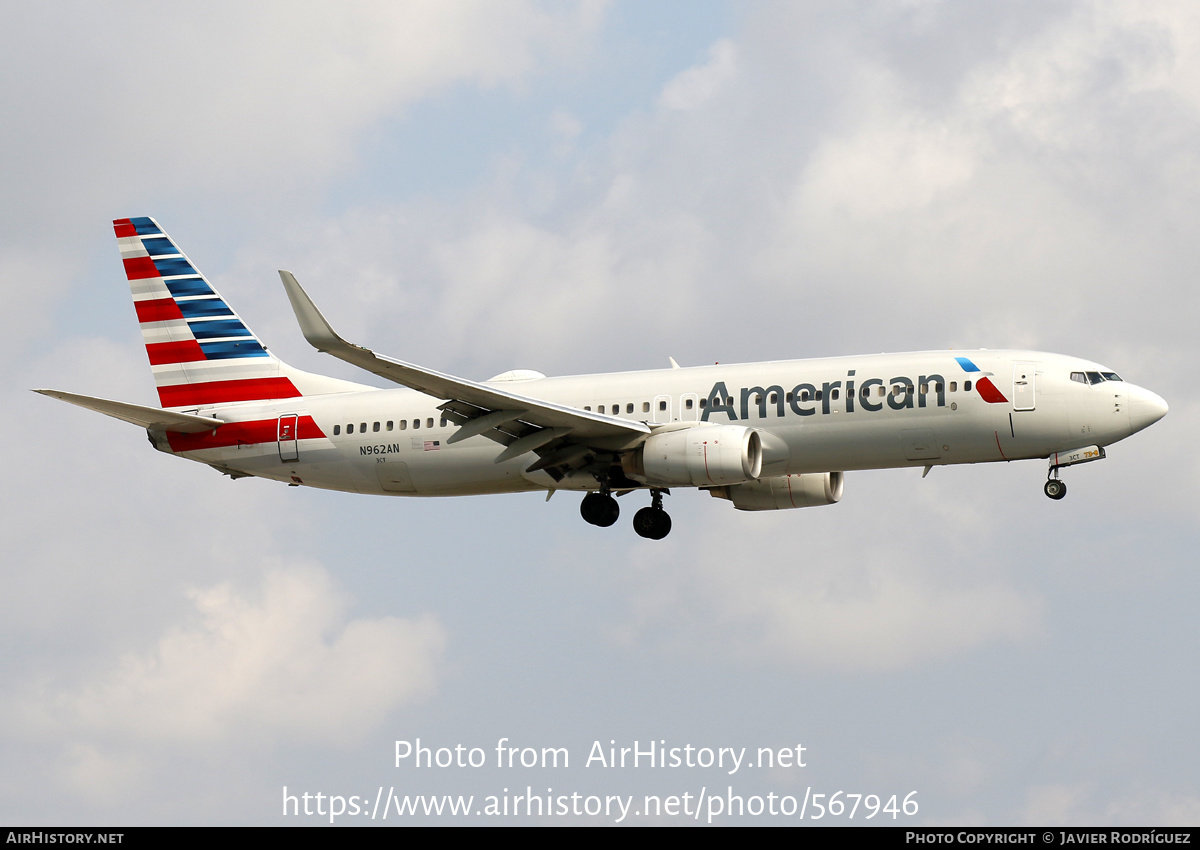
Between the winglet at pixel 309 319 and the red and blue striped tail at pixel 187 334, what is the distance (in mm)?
12837

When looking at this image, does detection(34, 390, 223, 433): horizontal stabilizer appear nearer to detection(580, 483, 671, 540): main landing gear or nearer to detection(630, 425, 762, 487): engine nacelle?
detection(580, 483, 671, 540): main landing gear

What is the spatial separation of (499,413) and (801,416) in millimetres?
8037

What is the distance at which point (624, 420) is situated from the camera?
41219 millimetres

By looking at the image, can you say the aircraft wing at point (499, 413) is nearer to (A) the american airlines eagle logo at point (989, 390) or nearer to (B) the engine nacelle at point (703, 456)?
(B) the engine nacelle at point (703, 456)

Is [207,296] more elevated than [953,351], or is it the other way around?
[207,296]

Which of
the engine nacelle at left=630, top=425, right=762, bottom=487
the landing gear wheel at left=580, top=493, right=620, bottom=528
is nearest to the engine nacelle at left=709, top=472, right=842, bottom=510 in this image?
the landing gear wheel at left=580, top=493, right=620, bottom=528

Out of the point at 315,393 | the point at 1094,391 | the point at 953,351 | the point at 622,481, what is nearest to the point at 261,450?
the point at 315,393

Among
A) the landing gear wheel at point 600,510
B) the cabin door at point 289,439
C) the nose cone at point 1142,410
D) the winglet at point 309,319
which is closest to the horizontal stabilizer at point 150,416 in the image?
the cabin door at point 289,439

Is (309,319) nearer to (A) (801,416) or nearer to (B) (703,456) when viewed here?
(B) (703,456)

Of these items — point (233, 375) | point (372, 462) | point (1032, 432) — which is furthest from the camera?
point (233, 375)

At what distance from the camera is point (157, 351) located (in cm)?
4900

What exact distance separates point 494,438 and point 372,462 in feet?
15.2

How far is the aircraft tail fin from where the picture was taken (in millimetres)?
47250

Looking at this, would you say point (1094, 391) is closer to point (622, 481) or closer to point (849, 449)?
point (849, 449)
